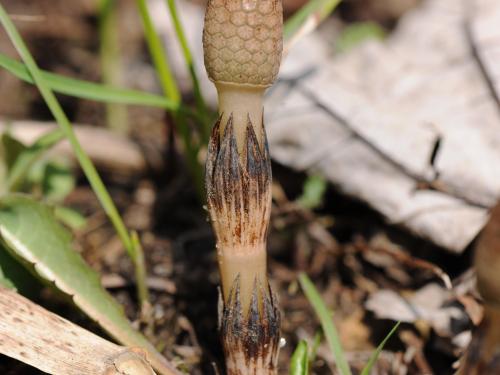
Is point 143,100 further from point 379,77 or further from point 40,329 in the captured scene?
point 379,77

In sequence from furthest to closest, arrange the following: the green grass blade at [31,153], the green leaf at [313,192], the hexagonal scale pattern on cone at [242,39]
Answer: the green leaf at [313,192], the green grass blade at [31,153], the hexagonal scale pattern on cone at [242,39]

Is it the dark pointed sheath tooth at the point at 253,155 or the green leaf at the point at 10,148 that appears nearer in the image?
the dark pointed sheath tooth at the point at 253,155

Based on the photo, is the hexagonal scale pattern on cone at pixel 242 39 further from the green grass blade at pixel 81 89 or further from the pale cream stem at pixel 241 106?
the green grass blade at pixel 81 89

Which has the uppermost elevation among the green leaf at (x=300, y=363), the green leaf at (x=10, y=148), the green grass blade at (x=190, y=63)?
the green grass blade at (x=190, y=63)

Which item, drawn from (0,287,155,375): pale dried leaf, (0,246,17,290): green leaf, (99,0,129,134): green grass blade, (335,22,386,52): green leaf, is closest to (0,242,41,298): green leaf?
(0,246,17,290): green leaf

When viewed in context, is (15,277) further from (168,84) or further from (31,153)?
(168,84)

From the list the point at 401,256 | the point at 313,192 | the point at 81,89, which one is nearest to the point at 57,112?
the point at 81,89

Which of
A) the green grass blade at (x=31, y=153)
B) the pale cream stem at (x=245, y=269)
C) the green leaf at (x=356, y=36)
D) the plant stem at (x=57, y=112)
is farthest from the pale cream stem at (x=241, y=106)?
the green leaf at (x=356, y=36)
